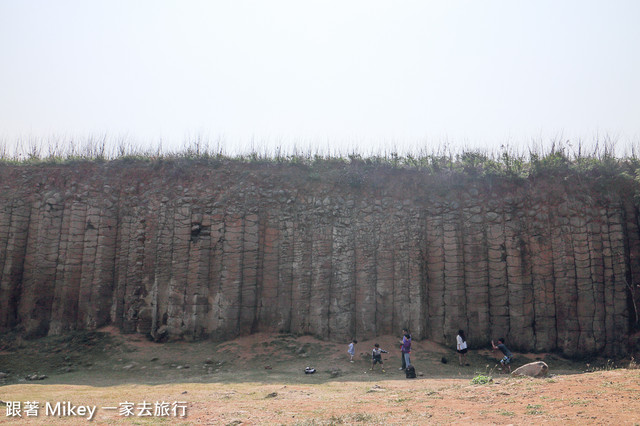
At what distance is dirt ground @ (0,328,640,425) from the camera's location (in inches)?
323

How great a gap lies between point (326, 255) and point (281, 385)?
5.99 metres

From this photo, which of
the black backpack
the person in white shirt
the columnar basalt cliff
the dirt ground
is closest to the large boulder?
the dirt ground

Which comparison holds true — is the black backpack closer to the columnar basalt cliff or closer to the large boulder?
the large boulder

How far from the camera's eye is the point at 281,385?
467 inches

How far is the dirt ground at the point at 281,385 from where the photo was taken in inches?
323

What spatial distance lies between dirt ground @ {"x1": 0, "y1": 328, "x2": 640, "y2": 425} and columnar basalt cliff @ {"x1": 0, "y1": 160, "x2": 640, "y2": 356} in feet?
2.72

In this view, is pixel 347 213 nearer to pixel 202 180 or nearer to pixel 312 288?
pixel 312 288

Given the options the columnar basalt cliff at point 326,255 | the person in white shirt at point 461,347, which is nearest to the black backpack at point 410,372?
the person in white shirt at point 461,347

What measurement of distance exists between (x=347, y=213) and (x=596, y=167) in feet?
28.8

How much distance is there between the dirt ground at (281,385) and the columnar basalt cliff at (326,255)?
829mm

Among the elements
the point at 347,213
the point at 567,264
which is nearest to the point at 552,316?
the point at 567,264

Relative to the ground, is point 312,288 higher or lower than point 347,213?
→ lower

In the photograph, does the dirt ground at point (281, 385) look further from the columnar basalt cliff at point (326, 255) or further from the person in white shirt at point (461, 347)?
the columnar basalt cliff at point (326, 255)

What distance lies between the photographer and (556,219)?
54.4ft
